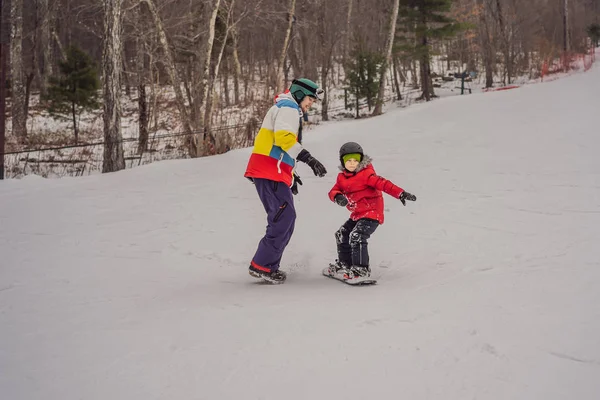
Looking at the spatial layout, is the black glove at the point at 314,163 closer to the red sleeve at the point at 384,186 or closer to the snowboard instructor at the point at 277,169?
the snowboard instructor at the point at 277,169

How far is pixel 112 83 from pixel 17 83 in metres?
11.5

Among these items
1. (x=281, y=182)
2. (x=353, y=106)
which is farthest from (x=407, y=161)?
(x=353, y=106)

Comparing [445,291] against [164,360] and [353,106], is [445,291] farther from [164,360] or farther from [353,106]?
[353,106]

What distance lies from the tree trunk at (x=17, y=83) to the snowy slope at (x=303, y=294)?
11452 millimetres

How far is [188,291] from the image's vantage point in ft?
12.7

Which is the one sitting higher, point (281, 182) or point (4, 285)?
point (281, 182)

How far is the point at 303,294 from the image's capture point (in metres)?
3.74

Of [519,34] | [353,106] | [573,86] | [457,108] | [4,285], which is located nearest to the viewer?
[4,285]

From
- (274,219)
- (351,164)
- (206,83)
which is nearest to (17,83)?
(206,83)

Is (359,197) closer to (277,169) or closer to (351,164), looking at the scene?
(351,164)

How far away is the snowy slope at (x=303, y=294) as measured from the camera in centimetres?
244

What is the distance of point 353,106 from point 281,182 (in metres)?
21.3

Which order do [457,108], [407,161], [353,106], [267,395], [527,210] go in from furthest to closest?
[353,106] → [457,108] → [407,161] → [527,210] → [267,395]

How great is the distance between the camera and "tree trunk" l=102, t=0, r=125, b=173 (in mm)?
8930
